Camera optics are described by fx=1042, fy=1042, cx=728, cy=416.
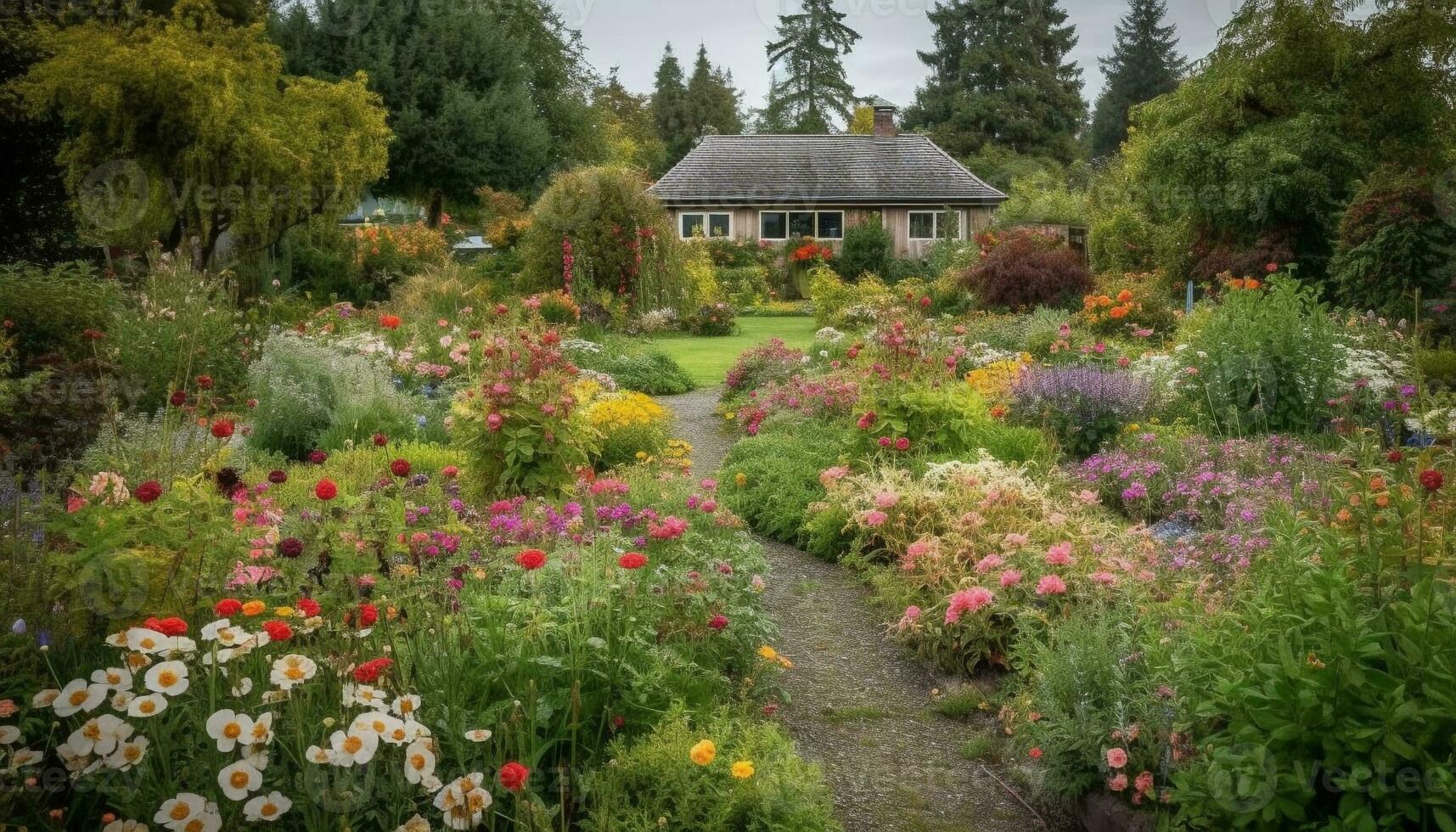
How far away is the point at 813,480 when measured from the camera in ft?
22.9

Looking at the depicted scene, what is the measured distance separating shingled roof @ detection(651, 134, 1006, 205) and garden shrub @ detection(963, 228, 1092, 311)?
39.8 feet

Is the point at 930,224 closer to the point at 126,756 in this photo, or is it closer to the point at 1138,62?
the point at 1138,62

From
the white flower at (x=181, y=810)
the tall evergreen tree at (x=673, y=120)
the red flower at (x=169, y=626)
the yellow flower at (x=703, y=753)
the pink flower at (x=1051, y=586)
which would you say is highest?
the tall evergreen tree at (x=673, y=120)

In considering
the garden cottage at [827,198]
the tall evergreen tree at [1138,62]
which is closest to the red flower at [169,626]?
the garden cottage at [827,198]

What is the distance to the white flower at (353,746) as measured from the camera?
87.0 inches

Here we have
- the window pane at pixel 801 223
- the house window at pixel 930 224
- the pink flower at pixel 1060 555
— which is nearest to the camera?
the pink flower at pixel 1060 555

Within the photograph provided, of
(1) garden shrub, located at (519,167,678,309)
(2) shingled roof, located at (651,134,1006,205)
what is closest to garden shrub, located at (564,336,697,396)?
(1) garden shrub, located at (519,167,678,309)

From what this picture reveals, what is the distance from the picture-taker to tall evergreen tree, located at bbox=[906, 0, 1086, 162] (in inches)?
1576

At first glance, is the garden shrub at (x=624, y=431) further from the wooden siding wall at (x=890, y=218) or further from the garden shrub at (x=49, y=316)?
the wooden siding wall at (x=890, y=218)

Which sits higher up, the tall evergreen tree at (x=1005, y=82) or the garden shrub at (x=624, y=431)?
the tall evergreen tree at (x=1005, y=82)

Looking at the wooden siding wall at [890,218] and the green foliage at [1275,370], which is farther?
the wooden siding wall at [890,218]

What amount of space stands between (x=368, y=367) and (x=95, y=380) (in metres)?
2.07

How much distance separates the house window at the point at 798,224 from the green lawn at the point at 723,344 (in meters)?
7.05

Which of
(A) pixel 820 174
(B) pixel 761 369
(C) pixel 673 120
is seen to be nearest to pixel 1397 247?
(B) pixel 761 369
